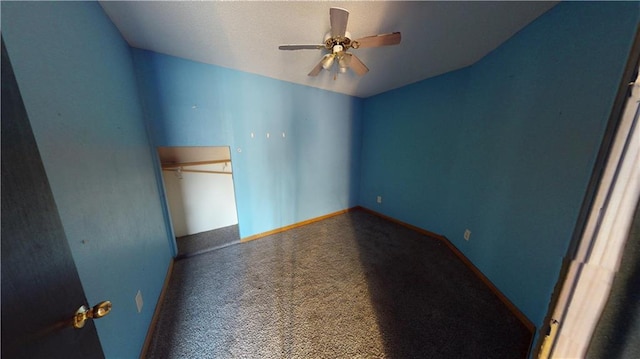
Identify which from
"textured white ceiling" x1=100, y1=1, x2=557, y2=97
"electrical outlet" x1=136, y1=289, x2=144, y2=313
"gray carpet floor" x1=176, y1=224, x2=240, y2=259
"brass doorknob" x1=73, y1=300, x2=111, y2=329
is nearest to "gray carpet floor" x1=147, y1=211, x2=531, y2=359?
"gray carpet floor" x1=176, y1=224, x2=240, y2=259

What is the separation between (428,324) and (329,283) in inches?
33.7

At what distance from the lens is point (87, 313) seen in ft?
1.84

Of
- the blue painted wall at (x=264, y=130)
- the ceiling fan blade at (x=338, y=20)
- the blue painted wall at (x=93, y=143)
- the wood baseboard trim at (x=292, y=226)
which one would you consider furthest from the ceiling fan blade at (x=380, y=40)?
the wood baseboard trim at (x=292, y=226)

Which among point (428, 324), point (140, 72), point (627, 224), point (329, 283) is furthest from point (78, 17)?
point (428, 324)

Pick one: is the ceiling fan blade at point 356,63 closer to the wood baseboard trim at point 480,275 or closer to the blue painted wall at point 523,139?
the blue painted wall at point 523,139

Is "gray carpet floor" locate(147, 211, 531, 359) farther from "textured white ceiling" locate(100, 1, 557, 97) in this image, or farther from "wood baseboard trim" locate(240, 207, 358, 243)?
"textured white ceiling" locate(100, 1, 557, 97)

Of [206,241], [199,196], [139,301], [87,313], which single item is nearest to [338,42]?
[87,313]

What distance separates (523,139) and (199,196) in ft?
12.1

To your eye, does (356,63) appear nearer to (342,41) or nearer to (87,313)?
(342,41)

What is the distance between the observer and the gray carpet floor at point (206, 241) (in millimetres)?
2342

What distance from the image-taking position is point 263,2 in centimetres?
123

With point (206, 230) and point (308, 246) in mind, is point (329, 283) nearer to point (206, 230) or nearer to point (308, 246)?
point (308, 246)

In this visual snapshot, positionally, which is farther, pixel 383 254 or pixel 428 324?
pixel 383 254

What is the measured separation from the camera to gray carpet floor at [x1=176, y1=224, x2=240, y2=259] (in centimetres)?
234
